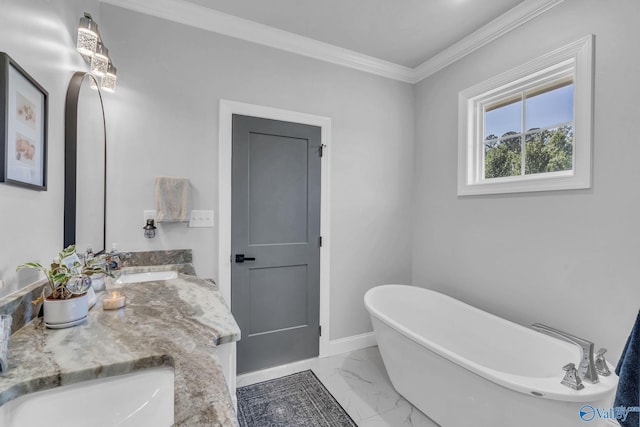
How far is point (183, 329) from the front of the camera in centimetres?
97

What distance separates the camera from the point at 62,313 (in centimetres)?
97

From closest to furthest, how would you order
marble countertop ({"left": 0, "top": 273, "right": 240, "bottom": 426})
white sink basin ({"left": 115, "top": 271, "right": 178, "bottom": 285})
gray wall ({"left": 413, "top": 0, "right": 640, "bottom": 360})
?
marble countertop ({"left": 0, "top": 273, "right": 240, "bottom": 426}) → gray wall ({"left": 413, "top": 0, "right": 640, "bottom": 360}) → white sink basin ({"left": 115, "top": 271, "right": 178, "bottom": 285})

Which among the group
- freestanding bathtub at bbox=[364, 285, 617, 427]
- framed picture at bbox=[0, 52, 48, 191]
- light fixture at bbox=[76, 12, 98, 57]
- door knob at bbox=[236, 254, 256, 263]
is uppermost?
light fixture at bbox=[76, 12, 98, 57]

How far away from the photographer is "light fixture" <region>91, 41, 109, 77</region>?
145 cm

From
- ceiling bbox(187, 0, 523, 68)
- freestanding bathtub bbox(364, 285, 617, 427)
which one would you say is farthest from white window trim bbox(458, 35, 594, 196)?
freestanding bathtub bbox(364, 285, 617, 427)

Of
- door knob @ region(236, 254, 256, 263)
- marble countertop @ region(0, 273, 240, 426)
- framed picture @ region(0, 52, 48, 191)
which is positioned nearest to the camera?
marble countertop @ region(0, 273, 240, 426)

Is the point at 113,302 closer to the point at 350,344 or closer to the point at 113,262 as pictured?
the point at 113,262

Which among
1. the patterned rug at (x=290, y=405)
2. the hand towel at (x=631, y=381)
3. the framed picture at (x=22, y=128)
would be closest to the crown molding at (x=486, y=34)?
the hand towel at (x=631, y=381)

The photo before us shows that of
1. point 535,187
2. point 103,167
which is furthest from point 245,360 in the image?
point 535,187

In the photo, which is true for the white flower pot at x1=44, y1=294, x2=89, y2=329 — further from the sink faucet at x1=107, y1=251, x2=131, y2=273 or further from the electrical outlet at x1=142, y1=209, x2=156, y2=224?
the electrical outlet at x1=142, y1=209, x2=156, y2=224

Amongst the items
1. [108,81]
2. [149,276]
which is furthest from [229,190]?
[108,81]

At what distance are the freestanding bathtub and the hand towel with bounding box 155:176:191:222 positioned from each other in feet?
4.90

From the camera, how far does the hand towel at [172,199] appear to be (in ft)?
6.42

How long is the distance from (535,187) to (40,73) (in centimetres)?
276
